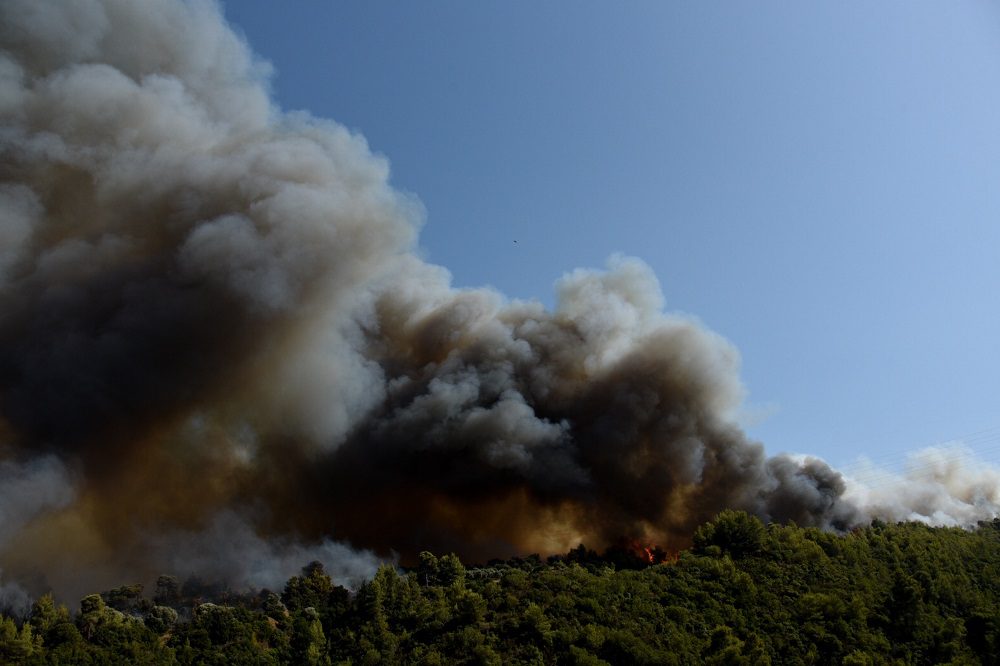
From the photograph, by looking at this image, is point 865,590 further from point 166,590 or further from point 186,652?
point 166,590

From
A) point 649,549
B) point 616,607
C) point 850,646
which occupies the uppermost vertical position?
point 649,549

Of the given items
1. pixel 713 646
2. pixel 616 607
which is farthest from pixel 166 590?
pixel 713 646

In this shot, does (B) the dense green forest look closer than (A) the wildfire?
Yes

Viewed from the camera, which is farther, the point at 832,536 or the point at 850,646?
the point at 832,536

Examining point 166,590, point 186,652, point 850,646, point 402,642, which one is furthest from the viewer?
point 166,590

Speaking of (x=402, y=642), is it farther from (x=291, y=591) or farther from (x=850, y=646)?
(x=850, y=646)

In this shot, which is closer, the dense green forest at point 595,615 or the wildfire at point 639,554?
the dense green forest at point 595,615

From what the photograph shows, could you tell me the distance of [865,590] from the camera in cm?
4250

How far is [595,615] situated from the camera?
36.9 m

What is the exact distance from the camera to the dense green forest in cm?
3297

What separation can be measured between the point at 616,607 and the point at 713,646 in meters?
5.18

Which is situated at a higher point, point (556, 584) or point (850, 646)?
point (556, 584)

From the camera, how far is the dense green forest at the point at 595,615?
33.0 m

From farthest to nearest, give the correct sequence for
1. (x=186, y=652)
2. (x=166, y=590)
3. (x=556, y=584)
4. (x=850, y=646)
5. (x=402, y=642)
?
Answer: (x=166, y=590) < (x=556, y=584) < (x=850, y=646) < (x=402, y=642) < (x=186, y=652)
